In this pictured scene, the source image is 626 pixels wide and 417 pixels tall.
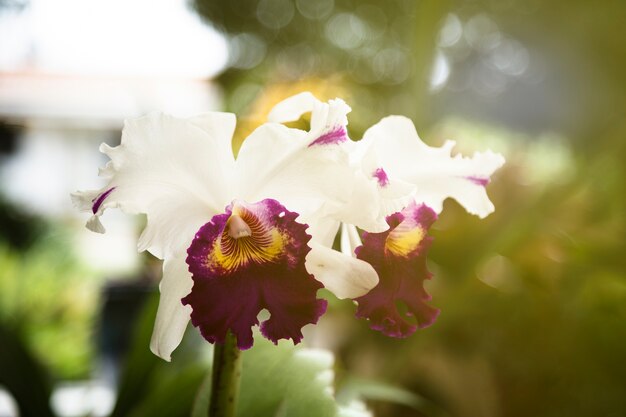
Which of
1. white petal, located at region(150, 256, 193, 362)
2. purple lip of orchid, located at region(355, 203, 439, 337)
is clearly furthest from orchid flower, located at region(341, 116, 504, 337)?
white petal, located at region(150, 256, 193, 362)

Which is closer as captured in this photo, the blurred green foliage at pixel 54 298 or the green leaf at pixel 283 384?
the green leaf at pixel 283 384

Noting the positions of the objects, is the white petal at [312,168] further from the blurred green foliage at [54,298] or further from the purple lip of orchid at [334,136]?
the blurred green foliage at [54,298]

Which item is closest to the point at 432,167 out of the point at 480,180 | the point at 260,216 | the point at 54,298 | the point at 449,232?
the point at 480,180

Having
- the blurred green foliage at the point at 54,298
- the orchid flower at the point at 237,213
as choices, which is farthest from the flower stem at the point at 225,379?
the blurred green foliage at the point at 54,298

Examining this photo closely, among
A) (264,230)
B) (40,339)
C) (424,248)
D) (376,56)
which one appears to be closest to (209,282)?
(264,230)

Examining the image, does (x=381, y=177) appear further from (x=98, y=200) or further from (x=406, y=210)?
(x=98, y=200)

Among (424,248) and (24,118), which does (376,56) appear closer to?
(424,248)

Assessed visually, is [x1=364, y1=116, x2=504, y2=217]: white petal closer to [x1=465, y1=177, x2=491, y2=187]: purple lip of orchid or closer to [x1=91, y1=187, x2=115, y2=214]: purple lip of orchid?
[x1=465, y1=177, x2=491, y2=187]: purple lip of orchid

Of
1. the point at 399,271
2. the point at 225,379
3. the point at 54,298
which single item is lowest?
the point at 54,298
